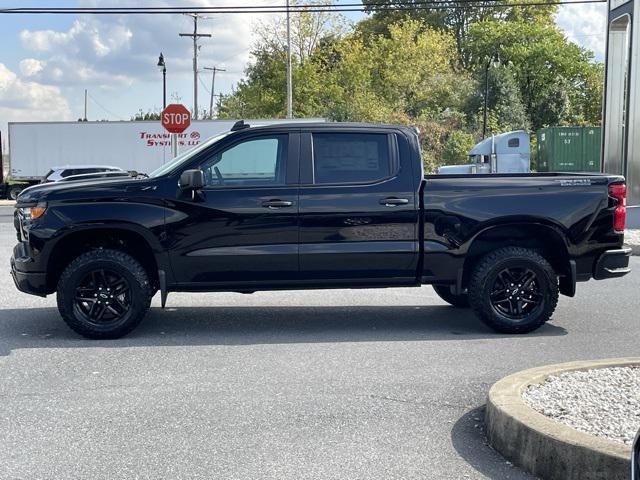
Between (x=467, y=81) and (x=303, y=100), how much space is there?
11.6 m

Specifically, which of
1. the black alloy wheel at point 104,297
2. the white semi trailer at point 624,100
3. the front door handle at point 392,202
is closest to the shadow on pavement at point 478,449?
the front door handle at point 392,202

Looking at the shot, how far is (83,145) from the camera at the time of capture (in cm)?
3884

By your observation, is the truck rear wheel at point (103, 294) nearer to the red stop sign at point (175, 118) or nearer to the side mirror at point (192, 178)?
the side mirror at point (192, 178)

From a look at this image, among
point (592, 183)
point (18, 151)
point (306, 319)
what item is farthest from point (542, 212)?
point (18, 151)

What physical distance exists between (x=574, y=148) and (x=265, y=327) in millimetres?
33794

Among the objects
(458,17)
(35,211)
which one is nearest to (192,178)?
(35,211)

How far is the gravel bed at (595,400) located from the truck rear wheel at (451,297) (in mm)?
3603

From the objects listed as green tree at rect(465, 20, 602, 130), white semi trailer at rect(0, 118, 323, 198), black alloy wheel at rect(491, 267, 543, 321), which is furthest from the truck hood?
green tree at rect(465, 20, 602, 130)

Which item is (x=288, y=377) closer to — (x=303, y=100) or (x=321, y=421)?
(x=321, y=421)

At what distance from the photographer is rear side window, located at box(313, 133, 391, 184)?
26.0 ft

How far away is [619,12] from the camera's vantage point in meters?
18.9

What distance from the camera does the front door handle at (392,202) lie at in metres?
7.79

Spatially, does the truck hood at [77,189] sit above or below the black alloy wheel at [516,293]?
above

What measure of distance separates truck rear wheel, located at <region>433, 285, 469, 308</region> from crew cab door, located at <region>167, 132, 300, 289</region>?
2301mm
